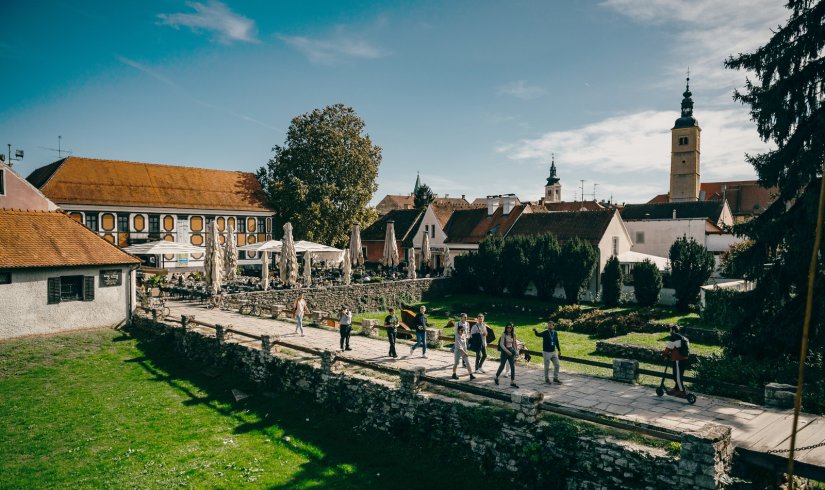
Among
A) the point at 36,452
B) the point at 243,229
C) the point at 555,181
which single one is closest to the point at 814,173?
the point at 36,452

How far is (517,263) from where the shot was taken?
3409cm

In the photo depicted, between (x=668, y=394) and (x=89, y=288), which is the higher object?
(x=89, y=288)

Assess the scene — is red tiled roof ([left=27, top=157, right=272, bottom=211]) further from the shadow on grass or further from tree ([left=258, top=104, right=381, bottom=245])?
the shadow on grass

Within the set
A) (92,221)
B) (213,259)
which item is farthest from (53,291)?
(92,221)

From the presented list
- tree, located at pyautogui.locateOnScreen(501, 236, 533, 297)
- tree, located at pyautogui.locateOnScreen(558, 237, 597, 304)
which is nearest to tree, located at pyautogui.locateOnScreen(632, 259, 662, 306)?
tree, located at pyautogui.locateOnScreen(558, 237, 597, 304)

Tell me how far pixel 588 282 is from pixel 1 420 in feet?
98.7

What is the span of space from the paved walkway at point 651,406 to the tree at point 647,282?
17.0 meters

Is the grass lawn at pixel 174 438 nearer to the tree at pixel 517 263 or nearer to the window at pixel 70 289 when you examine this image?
the window at pixel 70 289

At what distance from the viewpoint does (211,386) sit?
54.1 feet

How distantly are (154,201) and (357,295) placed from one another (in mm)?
19620

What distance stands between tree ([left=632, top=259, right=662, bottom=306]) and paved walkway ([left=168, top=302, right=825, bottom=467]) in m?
17.0

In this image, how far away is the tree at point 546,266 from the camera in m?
32.6

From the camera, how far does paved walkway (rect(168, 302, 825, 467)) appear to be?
9.17m

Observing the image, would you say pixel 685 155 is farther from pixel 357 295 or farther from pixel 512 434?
pixel 512 434
